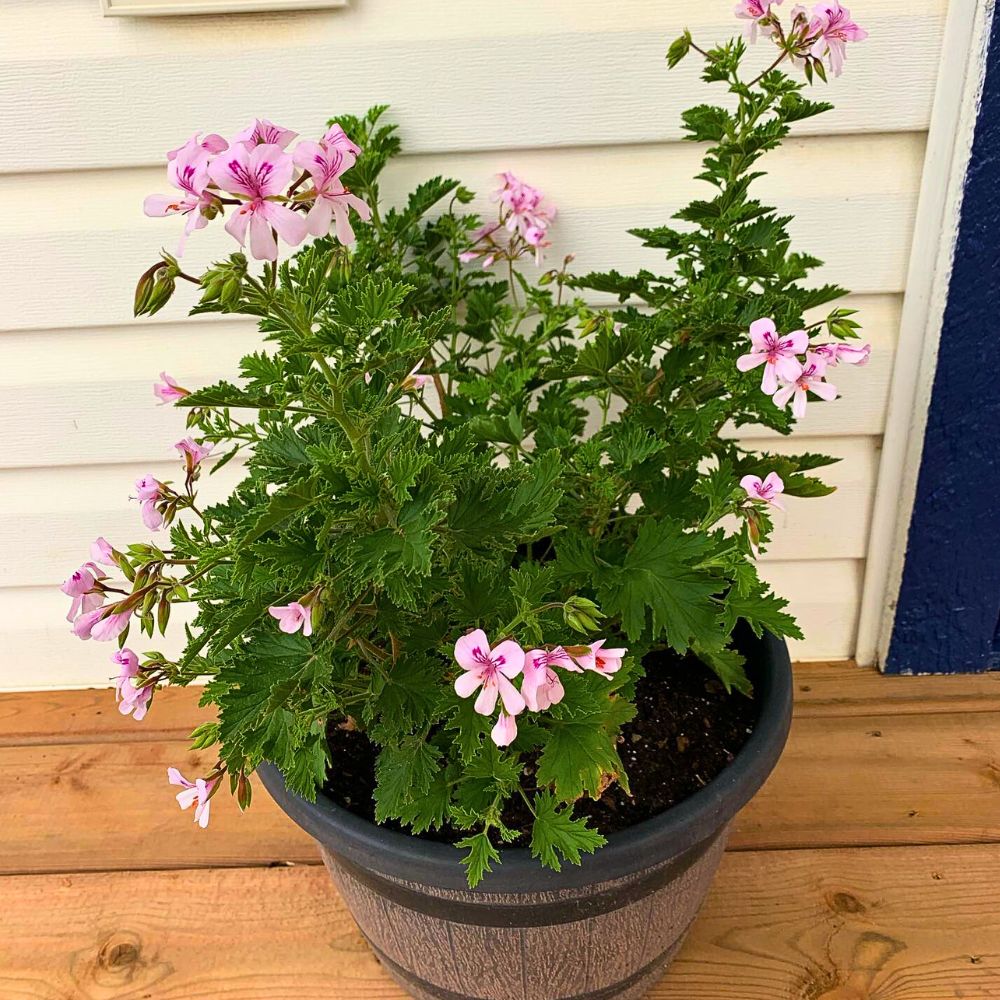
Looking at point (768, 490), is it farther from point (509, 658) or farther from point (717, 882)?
point (717, 882)

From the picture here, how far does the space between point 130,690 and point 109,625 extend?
0.31 ft

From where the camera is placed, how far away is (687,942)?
3.45 feet

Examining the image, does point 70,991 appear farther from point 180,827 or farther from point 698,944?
point 698,944

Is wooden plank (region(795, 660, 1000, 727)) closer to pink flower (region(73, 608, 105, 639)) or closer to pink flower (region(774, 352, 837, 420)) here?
pink flower (region(774, 352, 837, 420))

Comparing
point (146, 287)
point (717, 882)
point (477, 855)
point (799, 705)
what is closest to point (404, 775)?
point (477, 855)

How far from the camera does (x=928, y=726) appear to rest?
51.0 inches

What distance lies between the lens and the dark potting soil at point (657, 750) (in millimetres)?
862

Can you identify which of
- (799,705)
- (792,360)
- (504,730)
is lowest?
(799,705)

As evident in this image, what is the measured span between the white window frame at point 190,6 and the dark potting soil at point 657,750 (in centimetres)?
77

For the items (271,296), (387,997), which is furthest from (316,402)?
(387,997)

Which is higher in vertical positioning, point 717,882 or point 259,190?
point 259,190

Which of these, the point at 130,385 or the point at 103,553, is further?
the point at 130,385

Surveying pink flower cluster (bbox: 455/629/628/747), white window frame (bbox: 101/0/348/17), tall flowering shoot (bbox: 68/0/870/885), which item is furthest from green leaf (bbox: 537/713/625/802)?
white window frame (bbox: 101/0/348/17)

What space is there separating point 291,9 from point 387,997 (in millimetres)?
1093
